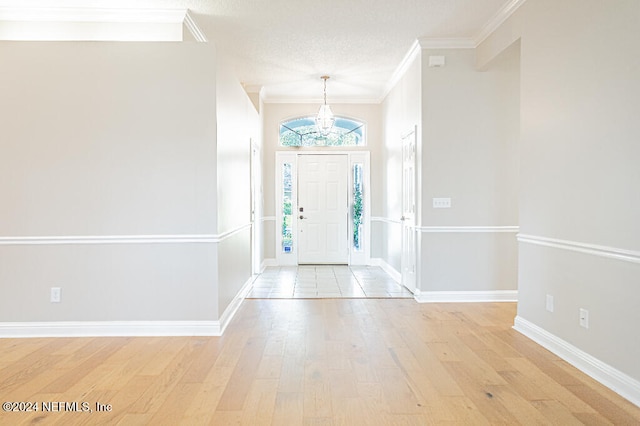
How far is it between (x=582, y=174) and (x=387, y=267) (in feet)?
14.9

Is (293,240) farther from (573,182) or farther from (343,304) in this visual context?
(573,182)

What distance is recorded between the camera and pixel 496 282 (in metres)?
5.13

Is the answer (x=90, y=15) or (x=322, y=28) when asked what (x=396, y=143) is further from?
(x=90, y=15)

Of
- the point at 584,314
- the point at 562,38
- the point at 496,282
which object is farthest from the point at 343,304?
the point at 562,38

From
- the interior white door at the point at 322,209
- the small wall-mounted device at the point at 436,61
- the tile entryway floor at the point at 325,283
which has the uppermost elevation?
the small wall-mounted device at the point at 436,61

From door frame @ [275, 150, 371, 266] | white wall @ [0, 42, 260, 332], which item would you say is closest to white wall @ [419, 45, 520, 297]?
white wall @ [0, 42, 260, 332]

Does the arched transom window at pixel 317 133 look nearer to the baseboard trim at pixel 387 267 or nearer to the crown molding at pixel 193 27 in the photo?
the baseboard trim at pixel 387 267

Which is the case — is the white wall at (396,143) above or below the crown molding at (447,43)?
below

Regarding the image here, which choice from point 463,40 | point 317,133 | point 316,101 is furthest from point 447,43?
point 317,133

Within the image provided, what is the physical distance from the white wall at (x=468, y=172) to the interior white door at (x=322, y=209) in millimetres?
3200

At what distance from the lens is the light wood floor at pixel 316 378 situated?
7.83 ft

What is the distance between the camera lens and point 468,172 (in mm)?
5086

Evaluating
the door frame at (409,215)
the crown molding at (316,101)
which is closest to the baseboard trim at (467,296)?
the door frame at (409,215)

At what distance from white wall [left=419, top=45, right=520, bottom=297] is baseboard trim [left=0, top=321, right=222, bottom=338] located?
8.26 feet
